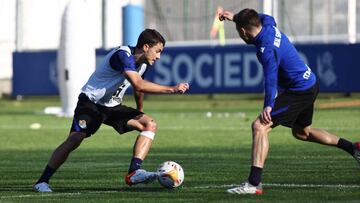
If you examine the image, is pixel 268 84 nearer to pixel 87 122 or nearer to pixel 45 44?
pixel 87 122

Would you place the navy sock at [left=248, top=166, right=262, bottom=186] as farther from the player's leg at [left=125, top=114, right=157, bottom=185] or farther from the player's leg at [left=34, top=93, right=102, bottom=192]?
the player's leg at [left=34, top=93, right=102, bottom=192]

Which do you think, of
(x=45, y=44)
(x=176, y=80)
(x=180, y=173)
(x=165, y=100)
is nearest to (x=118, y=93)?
(x=180, y=173)

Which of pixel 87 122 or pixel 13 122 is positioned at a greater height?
pixel 87 122

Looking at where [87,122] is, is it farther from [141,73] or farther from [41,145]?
[41,145]

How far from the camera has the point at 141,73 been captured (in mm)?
12156

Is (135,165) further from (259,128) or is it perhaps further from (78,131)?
(259,128)

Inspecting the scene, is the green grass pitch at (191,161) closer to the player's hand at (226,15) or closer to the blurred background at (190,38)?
the player's hand at (226,15)

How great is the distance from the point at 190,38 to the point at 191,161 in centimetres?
2398

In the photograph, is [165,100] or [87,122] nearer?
[87,122]

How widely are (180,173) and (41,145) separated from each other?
7659mm

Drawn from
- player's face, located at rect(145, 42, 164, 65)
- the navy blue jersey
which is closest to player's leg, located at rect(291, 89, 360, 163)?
the navy blue jersey

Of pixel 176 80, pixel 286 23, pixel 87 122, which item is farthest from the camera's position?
pixel 286 23

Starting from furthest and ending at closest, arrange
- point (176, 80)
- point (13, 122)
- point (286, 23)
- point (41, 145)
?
point (286, 23) → point (176, 80) → point (13, 122) → point (41, 145)

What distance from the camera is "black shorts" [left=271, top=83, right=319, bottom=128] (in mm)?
11588
